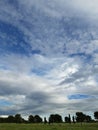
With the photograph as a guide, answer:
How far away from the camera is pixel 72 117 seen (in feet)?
518
